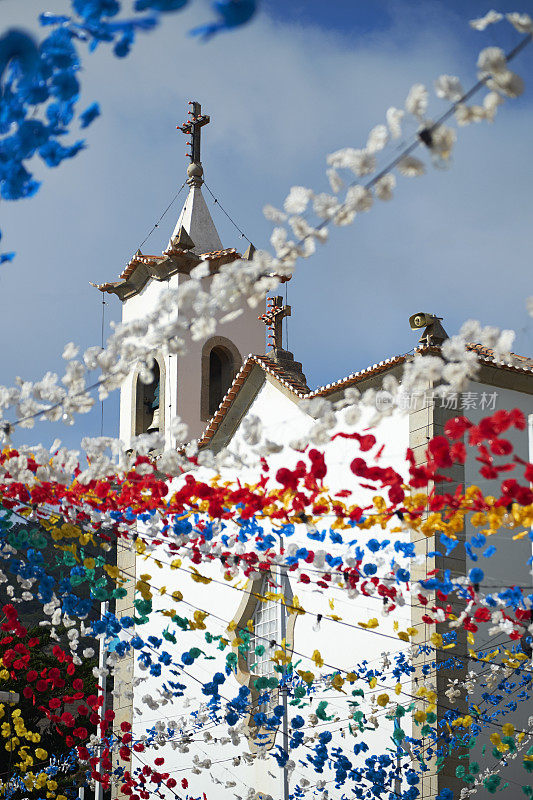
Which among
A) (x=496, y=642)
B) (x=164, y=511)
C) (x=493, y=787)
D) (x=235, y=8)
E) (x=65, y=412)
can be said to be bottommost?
(x=493, y=787)

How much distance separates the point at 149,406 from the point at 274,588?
24.2ft

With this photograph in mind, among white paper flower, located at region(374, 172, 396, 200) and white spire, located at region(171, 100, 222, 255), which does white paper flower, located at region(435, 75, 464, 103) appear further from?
white spire, located at region(171, 100, 222, 255)

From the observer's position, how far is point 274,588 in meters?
15.8

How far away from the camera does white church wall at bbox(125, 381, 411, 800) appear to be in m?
13.7

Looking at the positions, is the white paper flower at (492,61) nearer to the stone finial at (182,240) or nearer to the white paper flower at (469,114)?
the white paper flower at (469,114)

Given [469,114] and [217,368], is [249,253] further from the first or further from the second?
[469,114]

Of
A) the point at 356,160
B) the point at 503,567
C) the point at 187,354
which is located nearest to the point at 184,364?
the point at 187,354

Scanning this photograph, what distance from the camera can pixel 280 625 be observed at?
13.2m

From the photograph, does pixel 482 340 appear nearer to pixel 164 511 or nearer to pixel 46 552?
pixel 164 511

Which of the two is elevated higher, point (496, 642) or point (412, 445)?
point (412, 445)

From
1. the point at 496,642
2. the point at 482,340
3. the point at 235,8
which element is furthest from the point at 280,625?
the point at 235,8

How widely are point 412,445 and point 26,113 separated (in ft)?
31.6

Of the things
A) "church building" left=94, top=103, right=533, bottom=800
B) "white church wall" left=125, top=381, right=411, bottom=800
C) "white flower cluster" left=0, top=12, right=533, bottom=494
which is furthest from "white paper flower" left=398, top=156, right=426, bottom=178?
"white church wall" left=125, top=381, right=411, bottom=800

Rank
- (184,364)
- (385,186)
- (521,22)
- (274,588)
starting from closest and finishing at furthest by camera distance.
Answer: (521,22)
(385,186)
(274,588)
(184,364)
